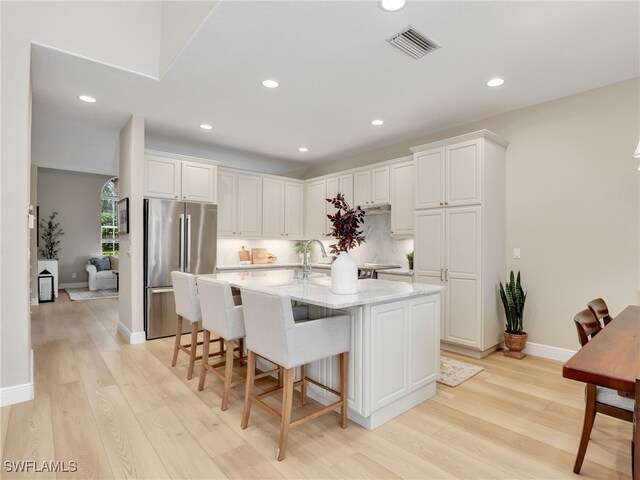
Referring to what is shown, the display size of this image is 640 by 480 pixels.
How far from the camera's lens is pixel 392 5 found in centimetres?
222

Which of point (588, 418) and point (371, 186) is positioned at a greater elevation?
point (371, 186)

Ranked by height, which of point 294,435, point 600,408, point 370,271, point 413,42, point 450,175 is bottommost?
point 294,435

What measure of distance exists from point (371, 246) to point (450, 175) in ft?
6.60

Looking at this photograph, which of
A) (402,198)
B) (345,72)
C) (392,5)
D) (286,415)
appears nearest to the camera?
(286,415)

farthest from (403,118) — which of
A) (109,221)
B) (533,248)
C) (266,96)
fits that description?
(109,221)

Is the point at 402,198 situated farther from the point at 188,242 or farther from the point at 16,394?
the point at 16,394

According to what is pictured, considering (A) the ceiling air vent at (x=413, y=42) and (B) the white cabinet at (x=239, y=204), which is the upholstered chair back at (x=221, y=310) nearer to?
(A) the ceiling air vent at (x=413, y=42)

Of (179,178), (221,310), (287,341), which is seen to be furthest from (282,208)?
(287,341)

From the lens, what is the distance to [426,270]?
4.24m

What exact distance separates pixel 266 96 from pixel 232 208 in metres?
2.34

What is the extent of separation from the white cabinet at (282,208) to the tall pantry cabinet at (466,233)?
8.97 ft

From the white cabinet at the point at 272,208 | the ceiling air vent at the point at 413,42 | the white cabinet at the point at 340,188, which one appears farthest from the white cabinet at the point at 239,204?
the ceiling air vent at the point at 413,42
